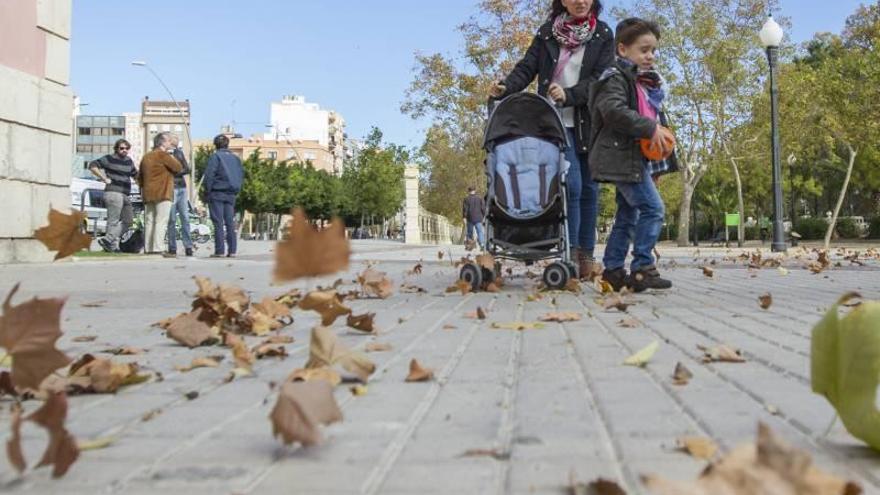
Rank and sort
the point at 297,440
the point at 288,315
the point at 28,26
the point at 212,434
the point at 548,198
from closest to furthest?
the point at 297,440 < the point at 212,434 < the point at 288,315 < the point at 548,198 < the point at 28,26

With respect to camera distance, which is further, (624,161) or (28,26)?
(28,26)

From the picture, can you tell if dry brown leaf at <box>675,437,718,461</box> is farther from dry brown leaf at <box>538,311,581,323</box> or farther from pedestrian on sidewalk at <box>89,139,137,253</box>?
pedestrian on sidewalk at <box>89,139,137,253</box>

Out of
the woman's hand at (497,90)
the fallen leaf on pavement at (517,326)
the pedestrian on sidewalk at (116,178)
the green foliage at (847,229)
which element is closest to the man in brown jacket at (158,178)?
the pedestrian on sidewalk at (116,178)

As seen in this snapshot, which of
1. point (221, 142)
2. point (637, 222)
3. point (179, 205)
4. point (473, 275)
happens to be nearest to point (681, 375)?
point (637, 222)

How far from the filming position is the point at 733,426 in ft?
6.84

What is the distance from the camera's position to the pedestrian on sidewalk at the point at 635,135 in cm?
575

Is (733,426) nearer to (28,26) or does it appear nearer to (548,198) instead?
(548,198)

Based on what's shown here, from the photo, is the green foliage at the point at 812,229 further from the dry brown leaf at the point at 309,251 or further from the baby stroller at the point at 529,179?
the dry brown leaf at the point at 309,251

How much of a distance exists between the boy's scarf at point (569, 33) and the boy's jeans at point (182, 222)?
8.50 metres

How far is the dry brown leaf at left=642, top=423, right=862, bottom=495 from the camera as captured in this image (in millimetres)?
1098

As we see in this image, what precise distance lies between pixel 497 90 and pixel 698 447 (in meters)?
5.24

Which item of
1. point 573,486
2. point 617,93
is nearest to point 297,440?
point 573,486

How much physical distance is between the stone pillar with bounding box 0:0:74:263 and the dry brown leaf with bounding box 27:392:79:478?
8145mm

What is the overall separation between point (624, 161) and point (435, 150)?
42.1 m
